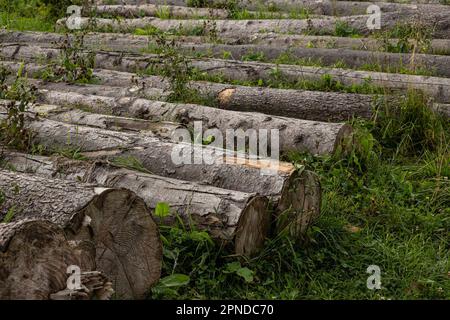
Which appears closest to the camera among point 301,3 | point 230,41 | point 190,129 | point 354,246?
point 354,246

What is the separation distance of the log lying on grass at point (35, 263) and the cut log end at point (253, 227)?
120 centimetres

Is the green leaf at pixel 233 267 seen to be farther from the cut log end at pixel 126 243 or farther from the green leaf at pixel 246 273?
the cut log end at pixel 126 243

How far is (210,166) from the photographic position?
17.0ft

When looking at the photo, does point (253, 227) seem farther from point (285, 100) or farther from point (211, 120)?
point (285, 100)

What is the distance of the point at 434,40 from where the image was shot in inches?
354

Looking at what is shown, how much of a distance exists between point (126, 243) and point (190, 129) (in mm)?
2336

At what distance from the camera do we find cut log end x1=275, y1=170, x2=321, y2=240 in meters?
4.96

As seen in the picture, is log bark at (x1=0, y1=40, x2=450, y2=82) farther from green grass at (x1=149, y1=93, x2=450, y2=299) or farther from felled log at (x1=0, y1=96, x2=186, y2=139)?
felled log at (x1=0, y1=96, x2=186, y2=139)

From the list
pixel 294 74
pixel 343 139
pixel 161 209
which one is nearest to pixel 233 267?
pixel 161 209

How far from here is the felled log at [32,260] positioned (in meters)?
3.60

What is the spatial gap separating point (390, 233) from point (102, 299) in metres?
2.52

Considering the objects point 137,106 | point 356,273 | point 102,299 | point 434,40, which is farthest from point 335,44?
point 102,299

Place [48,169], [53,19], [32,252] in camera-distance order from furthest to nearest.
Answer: [53,19] < [48,169] < [32,252]
